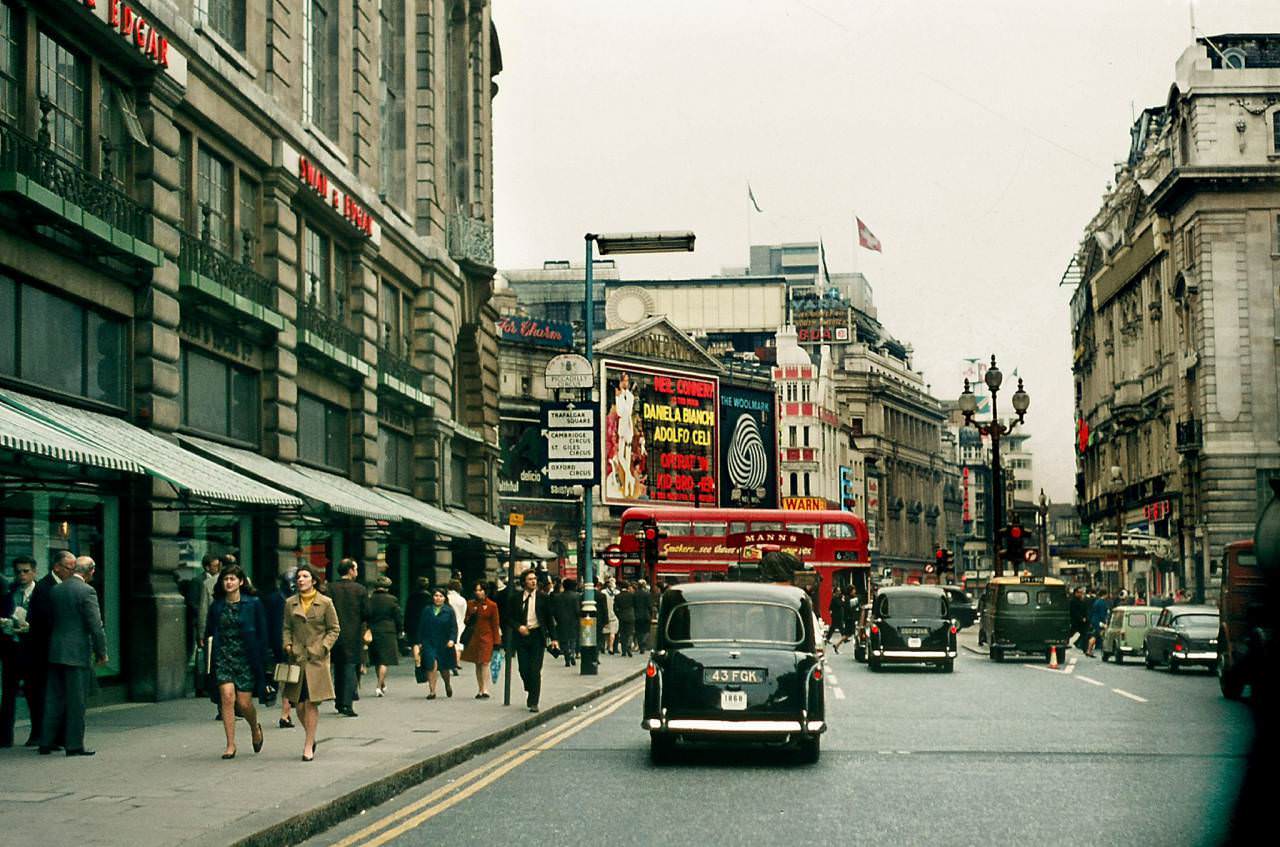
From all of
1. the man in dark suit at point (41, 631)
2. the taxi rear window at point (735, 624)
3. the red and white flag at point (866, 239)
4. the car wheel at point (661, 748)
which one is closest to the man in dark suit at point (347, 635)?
the man in dark suit at point (41, 631)

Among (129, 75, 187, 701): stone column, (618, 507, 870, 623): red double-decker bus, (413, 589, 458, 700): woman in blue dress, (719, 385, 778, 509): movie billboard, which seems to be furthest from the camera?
(719, 385, 778, 509): movie billboard

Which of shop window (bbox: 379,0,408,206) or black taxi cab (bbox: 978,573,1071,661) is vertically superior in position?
shop window (bbox: 379,0,408,206)

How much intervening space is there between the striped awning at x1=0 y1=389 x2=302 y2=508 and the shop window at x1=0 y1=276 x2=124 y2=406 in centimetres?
32

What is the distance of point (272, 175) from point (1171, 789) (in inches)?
778

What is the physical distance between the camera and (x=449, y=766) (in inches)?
612

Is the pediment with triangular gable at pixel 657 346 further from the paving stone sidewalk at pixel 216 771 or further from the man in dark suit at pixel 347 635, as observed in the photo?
the paving stone sidewalk at pixel 216 771

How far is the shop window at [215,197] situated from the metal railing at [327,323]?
3293mm

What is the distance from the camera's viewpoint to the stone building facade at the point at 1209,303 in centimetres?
6919

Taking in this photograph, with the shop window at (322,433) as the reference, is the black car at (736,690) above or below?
below

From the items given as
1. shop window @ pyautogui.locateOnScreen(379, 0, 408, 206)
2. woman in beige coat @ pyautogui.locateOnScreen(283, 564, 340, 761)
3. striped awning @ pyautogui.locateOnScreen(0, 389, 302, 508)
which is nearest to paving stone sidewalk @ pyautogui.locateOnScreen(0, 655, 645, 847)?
woman in beige coat @ pyautogui.locateOnScreen(283, 564, 340, 761)

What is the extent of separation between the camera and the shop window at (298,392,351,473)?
3145 centimetres

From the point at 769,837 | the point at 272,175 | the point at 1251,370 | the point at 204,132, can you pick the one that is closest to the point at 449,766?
the point at 769,837

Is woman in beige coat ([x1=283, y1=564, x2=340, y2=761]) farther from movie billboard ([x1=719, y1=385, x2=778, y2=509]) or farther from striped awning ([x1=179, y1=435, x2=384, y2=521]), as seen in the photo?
movie billboard ([x1=719, y1=385, x2=778, y2=509])

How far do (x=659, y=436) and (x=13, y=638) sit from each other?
90.7m
